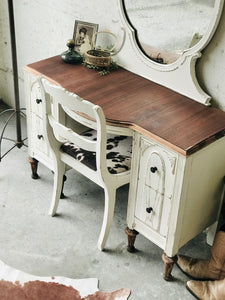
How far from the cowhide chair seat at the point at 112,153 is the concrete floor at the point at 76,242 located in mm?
470

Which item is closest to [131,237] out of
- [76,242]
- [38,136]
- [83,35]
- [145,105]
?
[76,242]

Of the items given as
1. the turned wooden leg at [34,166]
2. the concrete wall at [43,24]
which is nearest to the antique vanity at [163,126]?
the concrete wall at [43,24]

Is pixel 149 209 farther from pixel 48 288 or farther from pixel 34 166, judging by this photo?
pixel 34 166

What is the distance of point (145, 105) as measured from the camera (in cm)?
250

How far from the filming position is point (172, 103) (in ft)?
8.32

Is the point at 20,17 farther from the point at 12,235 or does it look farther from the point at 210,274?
the point at 210,274

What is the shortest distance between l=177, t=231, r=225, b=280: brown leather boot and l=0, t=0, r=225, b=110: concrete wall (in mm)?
692

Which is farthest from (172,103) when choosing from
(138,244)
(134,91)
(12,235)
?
(12,235)

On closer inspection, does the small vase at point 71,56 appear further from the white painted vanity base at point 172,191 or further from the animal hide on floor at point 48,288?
the animal hide on floor at point 48,288

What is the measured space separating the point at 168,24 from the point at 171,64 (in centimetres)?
20

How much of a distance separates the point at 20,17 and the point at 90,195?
53.1 inches

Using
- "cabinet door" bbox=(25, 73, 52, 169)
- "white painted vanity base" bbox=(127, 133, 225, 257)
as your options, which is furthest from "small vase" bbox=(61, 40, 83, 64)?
"white painted vanity base" bbox=(127, 133, 225, 257)

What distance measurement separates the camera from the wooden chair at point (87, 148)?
2.29m

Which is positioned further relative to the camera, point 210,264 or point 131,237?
point 131,237
